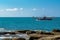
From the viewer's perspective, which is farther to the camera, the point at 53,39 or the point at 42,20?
the point at 42,20

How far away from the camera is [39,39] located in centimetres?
1822

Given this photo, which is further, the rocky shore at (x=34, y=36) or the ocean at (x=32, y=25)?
the ocean at (x=32, y=25)

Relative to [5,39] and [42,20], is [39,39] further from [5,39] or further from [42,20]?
[42,20]

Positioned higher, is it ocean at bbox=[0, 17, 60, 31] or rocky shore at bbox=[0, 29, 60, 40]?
rocky shore at bbox=[0, 29, 60, 40]

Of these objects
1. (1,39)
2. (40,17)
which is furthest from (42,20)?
(1,39)

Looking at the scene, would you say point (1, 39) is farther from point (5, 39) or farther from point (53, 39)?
point (53, 39)

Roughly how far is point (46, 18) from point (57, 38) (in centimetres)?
6722

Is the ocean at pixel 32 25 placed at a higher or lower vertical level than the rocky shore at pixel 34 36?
lower

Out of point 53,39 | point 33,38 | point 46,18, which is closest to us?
point 53,39

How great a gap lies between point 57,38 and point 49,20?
71.2 m

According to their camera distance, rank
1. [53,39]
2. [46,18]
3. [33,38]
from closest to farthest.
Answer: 1. [53,39]
2. [33,38]
3. [46,18]

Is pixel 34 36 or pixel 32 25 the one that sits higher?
pixel 34 36

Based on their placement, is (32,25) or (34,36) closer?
(34,36)

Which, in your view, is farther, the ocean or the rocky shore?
the ocean
